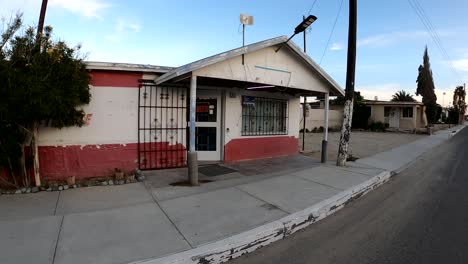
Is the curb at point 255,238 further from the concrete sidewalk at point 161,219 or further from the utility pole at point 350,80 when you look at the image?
the utility pole at point 350,80

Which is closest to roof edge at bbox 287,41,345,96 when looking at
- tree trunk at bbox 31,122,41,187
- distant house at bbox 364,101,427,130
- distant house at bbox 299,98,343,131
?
tree trunk at bbox 31,122,41,187

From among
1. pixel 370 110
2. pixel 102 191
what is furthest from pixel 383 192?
pixel 370 110

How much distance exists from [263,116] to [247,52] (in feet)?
12.9

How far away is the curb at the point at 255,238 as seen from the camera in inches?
149

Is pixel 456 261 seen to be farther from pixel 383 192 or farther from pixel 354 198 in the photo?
pixel 383 192

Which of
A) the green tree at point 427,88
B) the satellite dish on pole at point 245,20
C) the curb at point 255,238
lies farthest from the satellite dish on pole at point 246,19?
the green tree at point 427,88

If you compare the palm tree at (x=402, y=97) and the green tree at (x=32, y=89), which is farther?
the palm tree at (x=402, y=97)

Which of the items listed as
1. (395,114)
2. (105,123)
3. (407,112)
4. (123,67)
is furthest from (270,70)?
(407,112)

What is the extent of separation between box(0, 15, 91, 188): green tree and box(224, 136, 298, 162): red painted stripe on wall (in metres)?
4.77

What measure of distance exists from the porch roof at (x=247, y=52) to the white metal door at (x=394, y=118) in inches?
1153

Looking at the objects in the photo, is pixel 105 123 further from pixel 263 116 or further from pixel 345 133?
pixel 345 133

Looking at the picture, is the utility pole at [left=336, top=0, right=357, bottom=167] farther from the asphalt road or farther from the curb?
the curb

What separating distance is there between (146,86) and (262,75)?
3115 millimetres

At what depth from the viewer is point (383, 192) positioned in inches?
299
